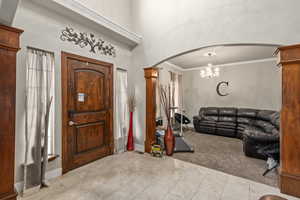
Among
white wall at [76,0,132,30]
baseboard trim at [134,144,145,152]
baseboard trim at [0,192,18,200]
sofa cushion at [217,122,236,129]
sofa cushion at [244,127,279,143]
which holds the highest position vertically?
white wall at [76,0,132,30]

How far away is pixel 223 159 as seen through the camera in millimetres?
3105

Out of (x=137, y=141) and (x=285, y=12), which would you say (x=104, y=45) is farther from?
(x=285, y=12)

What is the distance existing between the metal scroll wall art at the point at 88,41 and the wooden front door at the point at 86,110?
0.27 metres

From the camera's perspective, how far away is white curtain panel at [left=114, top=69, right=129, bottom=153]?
342 cm

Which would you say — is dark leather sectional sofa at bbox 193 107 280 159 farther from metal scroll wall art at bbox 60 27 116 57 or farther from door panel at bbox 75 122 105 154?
metal scroll wall art at bbox 60 27 116 57

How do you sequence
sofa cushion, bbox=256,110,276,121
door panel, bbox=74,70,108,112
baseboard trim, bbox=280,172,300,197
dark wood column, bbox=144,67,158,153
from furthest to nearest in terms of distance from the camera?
sofa cushion, bbox=256,110,276,121 < dark wood column, bbox=144,67,158,153 < door panel, bbox=74,70,108,112 < baseboard trim, bbox=280,172,300,197

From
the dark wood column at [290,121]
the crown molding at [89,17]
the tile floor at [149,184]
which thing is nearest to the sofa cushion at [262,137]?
the dark wood column at [290,121]

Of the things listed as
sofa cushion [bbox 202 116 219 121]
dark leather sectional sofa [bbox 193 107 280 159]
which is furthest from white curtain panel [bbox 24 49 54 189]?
sofa cushion [bbox 202 116 219 121]

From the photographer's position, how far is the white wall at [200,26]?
2.02 metres

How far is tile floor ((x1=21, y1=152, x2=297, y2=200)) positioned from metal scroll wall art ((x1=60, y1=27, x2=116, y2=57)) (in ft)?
7.97

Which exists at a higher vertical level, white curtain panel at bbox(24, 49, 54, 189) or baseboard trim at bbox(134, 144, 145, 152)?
white curtain panel at bbox(24, 49, 54, 189)

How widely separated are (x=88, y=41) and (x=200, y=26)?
2.26m

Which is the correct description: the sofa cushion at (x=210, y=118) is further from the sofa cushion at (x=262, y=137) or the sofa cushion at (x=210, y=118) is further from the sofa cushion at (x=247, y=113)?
the sofa cushion at (x=262, y=137)

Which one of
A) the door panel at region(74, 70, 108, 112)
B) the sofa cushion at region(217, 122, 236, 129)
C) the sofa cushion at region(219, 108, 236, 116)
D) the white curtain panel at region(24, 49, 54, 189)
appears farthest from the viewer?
the sofa cushion at region(219, 108, 236, 116)
